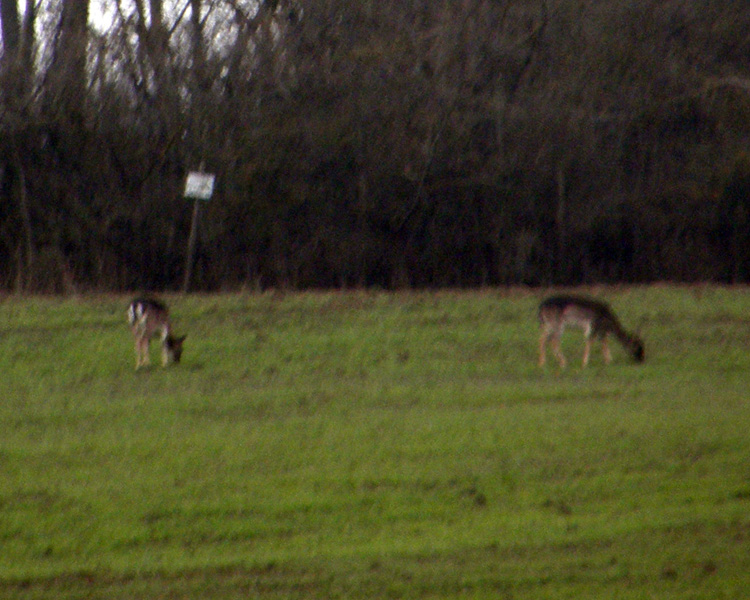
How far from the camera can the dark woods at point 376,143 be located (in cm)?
2983

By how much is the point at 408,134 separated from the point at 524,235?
3999mm

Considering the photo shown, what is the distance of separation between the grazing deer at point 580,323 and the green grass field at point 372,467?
342mm

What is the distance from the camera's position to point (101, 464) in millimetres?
11461

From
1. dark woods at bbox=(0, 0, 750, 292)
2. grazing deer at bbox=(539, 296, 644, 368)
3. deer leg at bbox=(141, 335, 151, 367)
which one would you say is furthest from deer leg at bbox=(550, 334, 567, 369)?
dark woods at bbox=(0, 0, 750, 292)

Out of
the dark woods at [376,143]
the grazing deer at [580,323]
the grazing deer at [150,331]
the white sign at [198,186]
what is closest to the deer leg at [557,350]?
the grazing deer at [580,323]

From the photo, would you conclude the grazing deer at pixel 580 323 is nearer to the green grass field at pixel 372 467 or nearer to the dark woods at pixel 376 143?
the green grass field at pixel 372 467

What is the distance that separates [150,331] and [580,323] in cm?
596

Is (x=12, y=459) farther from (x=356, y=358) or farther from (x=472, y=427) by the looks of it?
(x=356, y=358)

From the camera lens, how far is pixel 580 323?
58.5 ft

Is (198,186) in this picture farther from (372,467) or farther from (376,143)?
(372,467)

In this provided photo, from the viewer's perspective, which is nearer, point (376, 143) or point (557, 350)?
point (557, 350)

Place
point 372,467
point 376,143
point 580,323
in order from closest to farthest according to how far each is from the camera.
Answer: point 372,467
point 580,323
point 376,143

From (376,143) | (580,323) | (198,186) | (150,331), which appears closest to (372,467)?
(580,323)

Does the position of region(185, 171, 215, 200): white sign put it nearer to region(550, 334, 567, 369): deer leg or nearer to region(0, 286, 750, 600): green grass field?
region(0, 286, 750, 600): green grass field
